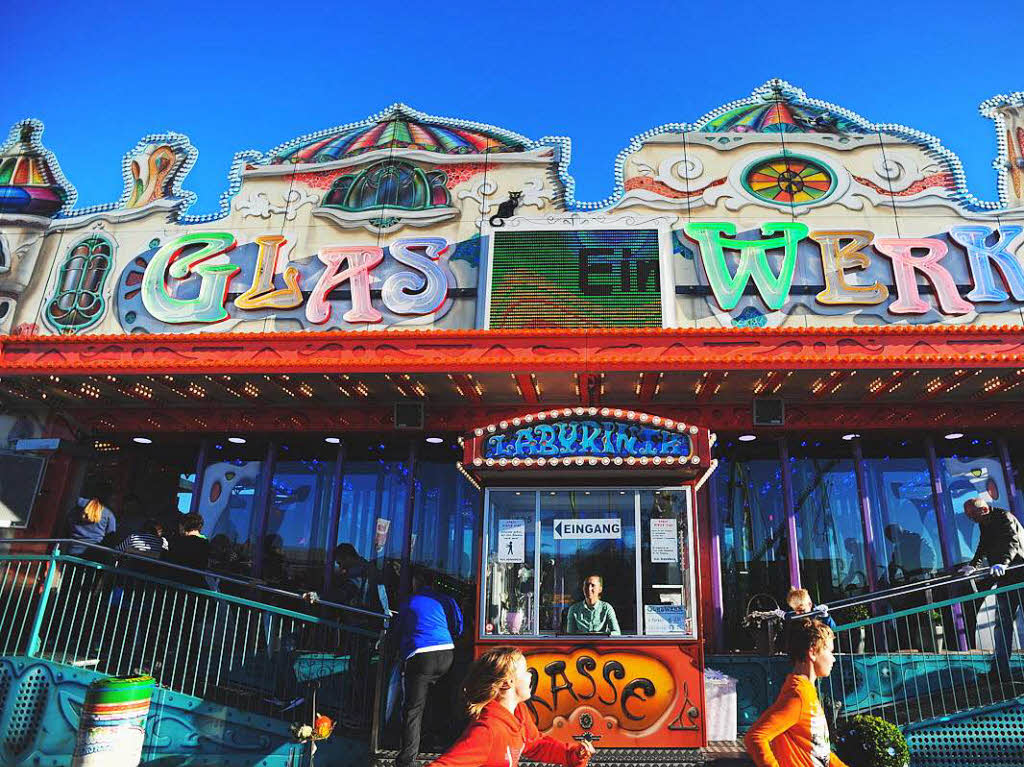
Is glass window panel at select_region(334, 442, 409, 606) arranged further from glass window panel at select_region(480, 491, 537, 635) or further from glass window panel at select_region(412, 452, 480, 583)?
glass window panel at select_region(480, 491, 537, 635)

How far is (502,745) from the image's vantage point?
3357 mm

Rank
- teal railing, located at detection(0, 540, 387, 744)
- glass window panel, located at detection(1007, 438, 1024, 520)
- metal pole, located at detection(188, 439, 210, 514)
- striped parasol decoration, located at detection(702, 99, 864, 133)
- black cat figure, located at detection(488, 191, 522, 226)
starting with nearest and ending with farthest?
teal railing, located at detection(0, 540, 387, 744) → glass window panel, located at detection(1007, 438, 1024, 520) → metal pole, located at detection(188, 439, 210, 514) → black cat figure, located at detection(488, 191, 522, 226) → striped parasol decoration, located at detection(702, 99, 864, 133)

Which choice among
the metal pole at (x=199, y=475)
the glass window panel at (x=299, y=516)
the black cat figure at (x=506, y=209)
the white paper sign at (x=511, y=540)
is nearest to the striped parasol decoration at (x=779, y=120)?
the black cat figure at (x=506, y=209)

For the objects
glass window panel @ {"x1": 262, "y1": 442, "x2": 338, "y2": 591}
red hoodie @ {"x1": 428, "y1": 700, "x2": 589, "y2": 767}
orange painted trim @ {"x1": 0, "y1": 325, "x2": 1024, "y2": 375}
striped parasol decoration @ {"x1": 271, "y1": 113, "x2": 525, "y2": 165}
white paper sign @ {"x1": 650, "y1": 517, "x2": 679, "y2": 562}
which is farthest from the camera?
striped parasol decoration @ {"x1": 271, "y1": 113, "x2": 525, "y2": 165}

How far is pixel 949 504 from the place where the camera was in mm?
10562

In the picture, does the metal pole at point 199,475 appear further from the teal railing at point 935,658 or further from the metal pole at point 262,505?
the teal railing at point 935,658

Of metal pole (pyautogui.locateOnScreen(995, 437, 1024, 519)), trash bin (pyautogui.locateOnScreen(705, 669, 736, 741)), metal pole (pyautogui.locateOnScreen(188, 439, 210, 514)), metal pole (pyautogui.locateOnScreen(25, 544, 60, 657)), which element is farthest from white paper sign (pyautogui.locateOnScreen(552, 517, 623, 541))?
metal pole (pyautogui.locateOnScreen(995, 437, 1024, 519))

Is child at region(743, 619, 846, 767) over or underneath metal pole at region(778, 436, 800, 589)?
underneath

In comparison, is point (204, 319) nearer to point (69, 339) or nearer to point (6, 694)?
point (69, 339)

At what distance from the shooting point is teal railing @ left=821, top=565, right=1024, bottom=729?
23.5 ft

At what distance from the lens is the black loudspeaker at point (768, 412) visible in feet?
33.9

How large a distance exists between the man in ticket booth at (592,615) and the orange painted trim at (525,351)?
2910 mm

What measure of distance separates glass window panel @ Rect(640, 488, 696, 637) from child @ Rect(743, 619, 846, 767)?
3736 mm

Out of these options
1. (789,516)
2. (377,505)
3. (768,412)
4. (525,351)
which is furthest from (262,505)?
(789,516)
